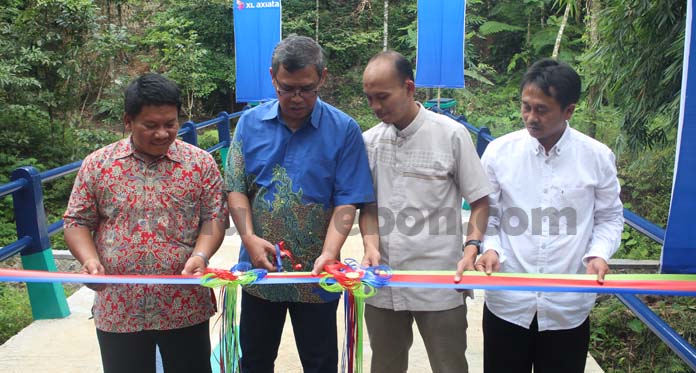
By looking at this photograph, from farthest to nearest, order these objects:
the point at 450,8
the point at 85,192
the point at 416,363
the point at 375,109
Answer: the point at 450,8 < the point at 416,363 < the point at 375,109 < the point at 85,192

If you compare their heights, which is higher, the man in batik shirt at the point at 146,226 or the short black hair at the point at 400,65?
the short black hair at the point at 400,65

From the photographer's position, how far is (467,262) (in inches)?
70.7

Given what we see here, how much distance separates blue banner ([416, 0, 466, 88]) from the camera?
25.3ft

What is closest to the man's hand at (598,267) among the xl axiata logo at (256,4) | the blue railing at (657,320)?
the blue railing at (657,320)

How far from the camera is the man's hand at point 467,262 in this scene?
5.68 ft

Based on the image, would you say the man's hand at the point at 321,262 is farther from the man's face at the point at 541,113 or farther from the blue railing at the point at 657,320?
the blue railing at the point at 657,320

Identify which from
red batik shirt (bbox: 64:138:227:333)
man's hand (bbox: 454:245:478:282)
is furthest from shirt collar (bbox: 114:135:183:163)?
man's hand (bbox: 454:245:478:282)

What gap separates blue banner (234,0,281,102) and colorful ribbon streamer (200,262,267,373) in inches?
238

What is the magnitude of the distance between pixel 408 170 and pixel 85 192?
976 mm

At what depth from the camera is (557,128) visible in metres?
1.78

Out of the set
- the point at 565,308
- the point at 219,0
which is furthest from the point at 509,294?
the point at 219,0

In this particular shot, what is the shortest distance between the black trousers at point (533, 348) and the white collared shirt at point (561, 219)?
4cm

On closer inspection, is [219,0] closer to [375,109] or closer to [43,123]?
[43,123]

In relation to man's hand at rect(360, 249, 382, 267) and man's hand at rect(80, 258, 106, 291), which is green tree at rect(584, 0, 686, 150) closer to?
man's hand at rect(360, 249, 382, 267)
